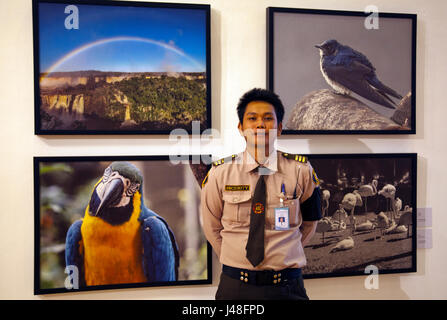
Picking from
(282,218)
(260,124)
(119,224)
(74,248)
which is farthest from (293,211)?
(74,248)

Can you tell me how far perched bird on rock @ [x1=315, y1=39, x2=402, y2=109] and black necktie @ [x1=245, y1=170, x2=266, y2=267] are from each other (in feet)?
2.52

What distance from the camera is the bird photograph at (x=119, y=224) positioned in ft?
5.53

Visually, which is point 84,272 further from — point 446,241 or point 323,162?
point 446,241

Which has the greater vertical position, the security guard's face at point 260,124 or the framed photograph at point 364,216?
the security guard's face at point 260,124

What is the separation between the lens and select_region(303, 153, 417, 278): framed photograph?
6.08 feet

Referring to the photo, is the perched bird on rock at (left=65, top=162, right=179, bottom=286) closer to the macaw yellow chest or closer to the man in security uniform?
the macaw yellow chest

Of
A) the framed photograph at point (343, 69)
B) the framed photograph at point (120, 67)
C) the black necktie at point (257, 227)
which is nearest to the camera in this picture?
the black necktie at point (257, 227)

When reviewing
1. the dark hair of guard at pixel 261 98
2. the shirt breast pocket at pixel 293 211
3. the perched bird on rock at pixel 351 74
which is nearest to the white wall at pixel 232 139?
the perched bird on rock at pixel 351 74

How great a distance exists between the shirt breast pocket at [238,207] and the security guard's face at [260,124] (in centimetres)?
21

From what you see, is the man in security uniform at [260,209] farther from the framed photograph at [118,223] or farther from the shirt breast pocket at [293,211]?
the framed photograph at [118,223]

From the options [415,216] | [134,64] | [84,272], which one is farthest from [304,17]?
[84,272]

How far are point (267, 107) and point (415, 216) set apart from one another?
3.63 feet

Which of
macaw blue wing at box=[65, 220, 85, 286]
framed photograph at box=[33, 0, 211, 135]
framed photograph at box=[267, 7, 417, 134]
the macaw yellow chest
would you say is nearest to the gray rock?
framed photograph at box=[267, 7, 417, 134]

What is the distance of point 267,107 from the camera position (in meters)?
1.44
